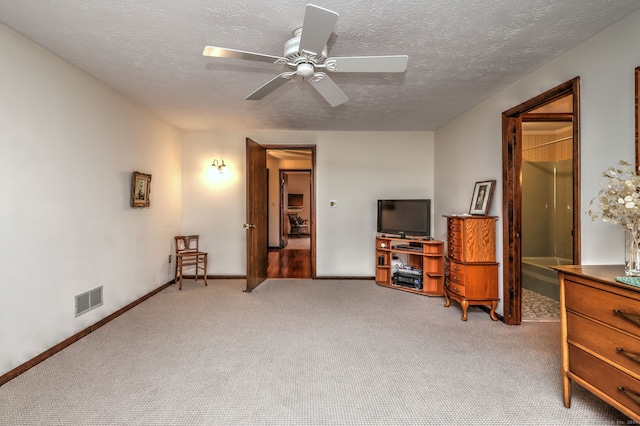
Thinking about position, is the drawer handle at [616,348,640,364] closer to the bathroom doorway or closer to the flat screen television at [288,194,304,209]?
the bathroom doorway

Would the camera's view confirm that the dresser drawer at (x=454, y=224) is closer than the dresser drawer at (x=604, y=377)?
No

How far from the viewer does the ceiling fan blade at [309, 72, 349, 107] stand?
2.17 metres

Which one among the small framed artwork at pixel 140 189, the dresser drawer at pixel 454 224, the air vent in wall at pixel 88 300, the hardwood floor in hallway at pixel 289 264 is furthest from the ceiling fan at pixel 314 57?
the hardwood floor in hallway at pixel 289 264

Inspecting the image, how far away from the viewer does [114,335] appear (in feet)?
9.23

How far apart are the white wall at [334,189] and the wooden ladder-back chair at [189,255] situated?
0.17 meters

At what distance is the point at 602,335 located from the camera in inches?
61.6

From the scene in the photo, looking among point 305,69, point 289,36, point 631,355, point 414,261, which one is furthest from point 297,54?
point 414,261

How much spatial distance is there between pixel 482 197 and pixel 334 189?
2.30m

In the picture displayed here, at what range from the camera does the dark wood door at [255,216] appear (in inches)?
169

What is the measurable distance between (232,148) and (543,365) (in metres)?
4.78

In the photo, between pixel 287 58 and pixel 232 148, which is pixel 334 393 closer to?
pixel 287 58

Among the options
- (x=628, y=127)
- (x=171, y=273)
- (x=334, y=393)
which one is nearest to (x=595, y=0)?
(x=628, y=127)

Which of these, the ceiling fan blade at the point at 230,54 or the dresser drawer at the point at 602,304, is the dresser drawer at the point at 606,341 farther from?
the ceiling fan blade at the point at 230,54

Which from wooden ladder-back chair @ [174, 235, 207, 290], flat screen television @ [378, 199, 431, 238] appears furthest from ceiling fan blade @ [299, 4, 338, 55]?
wooden ladder-back chair @ [174, 235, 207, 290]
